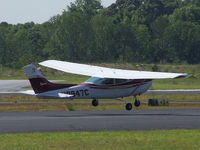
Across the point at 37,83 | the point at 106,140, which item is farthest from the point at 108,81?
the point at 106,140

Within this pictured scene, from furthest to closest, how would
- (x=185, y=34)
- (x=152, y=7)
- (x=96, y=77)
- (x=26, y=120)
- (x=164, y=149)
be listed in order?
(x=152, y=7), (x=185, y=34), (x=96, y=77), (x=26, y=120), (x=164, y=149)

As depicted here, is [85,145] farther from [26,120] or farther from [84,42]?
[84,42]

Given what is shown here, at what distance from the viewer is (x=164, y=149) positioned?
22.2 metres

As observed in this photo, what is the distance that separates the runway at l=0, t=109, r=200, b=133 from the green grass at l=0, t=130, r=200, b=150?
6.93ft

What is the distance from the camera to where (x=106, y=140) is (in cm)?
2448

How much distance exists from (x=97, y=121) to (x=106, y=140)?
7715 millimetres

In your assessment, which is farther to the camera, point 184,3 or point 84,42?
point 184,3

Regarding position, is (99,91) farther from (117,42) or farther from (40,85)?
(117,42)

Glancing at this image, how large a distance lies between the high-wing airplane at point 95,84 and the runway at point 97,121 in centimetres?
129

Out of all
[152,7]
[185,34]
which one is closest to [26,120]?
[185,34]

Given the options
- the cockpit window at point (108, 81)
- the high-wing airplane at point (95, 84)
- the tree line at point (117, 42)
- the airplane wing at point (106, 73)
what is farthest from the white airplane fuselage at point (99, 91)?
the tree line at point (117, 42)

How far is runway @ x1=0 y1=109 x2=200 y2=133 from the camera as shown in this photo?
29000 millimetres

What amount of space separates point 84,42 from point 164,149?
110 m

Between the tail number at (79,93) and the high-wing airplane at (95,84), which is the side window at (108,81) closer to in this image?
the high-wing airplane at (95,84)
